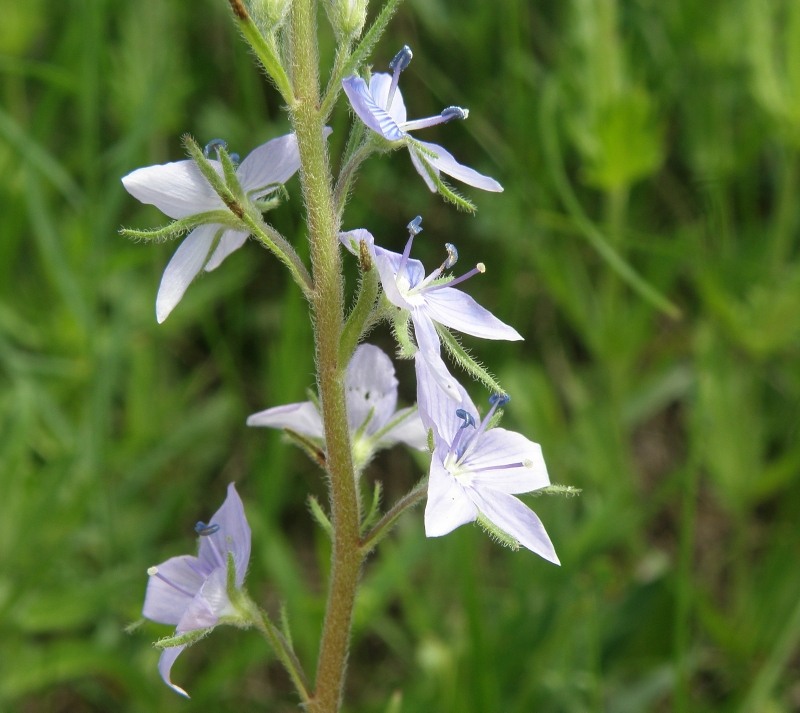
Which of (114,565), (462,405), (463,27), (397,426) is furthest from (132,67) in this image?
(462,405)

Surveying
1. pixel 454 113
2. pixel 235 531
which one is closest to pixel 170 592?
pixel 235 531

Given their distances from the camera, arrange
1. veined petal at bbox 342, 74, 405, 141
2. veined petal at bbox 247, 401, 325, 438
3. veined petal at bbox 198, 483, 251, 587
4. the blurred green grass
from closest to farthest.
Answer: veined petal at bbox 342, 74, 405, 141
veined petal at bbox 198, 483, 251, 587
veined petal at bbox 247, 401, 325, 438
the blurred green grass

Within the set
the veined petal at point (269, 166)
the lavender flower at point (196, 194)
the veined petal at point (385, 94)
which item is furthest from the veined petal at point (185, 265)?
the veined petal at point (385, 94)

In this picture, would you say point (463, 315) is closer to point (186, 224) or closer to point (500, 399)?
point (500, 399)

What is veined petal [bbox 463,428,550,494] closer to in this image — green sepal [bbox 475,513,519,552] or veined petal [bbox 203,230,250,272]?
green sepal [bbox 475,513,519,552]

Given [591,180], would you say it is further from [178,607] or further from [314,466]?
[178,607]

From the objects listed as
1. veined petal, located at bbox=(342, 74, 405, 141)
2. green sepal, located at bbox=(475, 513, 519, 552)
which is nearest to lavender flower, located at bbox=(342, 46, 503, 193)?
veined petal, located at bbox=(342, 74, 405, 141)
